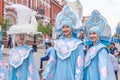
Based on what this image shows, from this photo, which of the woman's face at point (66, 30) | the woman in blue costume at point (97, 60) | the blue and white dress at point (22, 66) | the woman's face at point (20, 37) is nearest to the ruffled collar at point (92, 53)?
the woman in blue costume at point (97, 60)

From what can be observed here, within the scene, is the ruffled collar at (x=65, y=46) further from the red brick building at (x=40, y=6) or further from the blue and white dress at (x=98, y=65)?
the red brick building at (x=40, y=6)

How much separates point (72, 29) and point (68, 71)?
709 mm

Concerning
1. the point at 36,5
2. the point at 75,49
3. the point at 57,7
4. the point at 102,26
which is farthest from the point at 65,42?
the point at 57,7

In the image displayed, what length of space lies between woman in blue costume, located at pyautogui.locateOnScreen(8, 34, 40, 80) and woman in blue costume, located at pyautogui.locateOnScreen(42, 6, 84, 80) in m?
0.26

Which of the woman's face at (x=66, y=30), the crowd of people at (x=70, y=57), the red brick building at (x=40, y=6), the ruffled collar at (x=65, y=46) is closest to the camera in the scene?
the crowd of people at (x=70, y=57)

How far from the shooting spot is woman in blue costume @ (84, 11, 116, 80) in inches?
259

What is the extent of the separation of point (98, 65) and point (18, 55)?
1366 mm

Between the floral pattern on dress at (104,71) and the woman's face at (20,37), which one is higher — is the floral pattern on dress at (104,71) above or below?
below

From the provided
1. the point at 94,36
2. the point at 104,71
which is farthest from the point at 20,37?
the point at 104,71

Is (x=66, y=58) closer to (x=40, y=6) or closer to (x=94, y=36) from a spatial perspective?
(x=94, y=36)

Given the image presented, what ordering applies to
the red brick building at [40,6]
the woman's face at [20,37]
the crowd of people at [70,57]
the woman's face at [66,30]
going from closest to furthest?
the crowd of people at [70,57], the woman's face at [66,30], the woman's face at [20,37], the red brick building at [40,6]

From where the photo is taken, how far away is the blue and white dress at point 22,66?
6.98 meters

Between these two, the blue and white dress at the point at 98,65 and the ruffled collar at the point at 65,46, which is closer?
the blue and white dress at the point at 98,65

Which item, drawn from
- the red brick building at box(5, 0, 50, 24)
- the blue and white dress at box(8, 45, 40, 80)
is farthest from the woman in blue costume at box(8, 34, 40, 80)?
the red brick building at box(5, 0, 50, 24)
